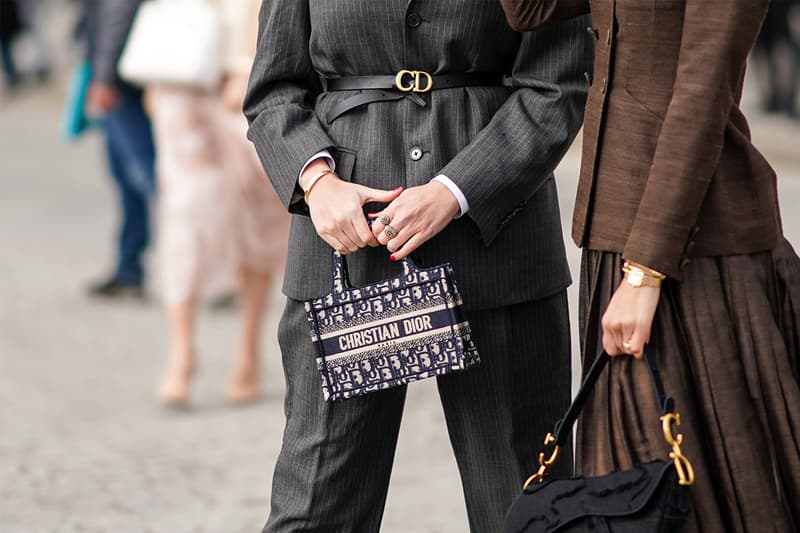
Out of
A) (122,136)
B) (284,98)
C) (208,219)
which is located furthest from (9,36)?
(284,98)

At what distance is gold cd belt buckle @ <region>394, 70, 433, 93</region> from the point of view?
270 cm

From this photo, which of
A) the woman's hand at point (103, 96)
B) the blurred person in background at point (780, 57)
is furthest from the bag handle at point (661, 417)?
the blurred person in background at point (780, 57)

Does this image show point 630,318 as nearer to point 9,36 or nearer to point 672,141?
point 672,141

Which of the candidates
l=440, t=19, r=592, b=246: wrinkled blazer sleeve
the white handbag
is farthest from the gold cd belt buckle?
the white handbag

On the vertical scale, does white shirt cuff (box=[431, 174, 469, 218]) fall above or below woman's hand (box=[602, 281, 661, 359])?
above

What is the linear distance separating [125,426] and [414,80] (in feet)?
11.4

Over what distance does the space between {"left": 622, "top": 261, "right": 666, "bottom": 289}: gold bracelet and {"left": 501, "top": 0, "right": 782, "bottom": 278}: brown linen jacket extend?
0.7 inches

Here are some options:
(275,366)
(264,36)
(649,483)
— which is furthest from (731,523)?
(275,366)

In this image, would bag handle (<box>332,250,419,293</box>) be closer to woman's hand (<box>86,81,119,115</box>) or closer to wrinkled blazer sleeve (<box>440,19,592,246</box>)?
wrinkled blazer sleeve (<box>440,19,592,246</box>)

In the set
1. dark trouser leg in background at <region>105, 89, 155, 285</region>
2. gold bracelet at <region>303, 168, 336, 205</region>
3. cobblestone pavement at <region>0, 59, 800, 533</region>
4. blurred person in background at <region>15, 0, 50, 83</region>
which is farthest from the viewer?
blurred person in background at <region>15, 0, 50, 83</region>

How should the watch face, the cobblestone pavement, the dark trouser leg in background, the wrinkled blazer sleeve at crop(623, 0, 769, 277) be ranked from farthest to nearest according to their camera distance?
1. the dark trouser leg in background
2. the cobblestone pavement
3. the watch face
4. the wrinkled blazer sleeve at crop(623, 0, 769, 277)

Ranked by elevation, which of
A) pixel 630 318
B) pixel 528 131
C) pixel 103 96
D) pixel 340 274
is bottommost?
pixel 630 318

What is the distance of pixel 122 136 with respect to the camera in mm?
7469

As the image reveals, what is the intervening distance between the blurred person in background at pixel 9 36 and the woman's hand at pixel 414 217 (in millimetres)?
17254
